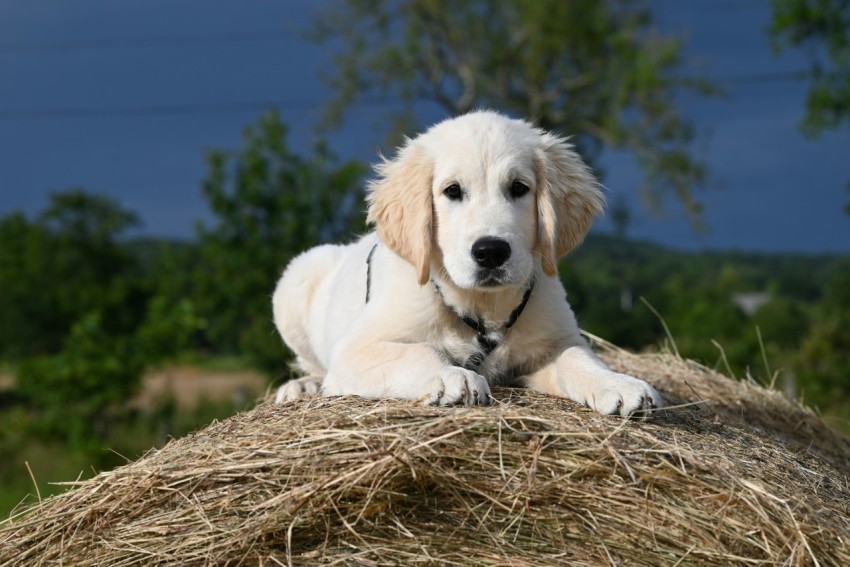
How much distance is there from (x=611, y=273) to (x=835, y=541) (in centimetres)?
3714

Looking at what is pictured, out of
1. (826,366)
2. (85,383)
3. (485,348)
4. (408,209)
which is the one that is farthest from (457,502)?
(826,366)

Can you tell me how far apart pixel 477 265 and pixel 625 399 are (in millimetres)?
877

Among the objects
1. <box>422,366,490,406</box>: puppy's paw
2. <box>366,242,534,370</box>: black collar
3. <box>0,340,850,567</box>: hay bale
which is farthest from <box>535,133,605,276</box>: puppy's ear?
<box>0,340,850,567</box>: hay bale

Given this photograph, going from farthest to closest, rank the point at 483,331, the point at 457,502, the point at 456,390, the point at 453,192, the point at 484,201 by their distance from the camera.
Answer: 1. the point at 483,331
2. the point at 453,192
3. the point at 484,201
4. the point at 456,390
5. the point at 457,502

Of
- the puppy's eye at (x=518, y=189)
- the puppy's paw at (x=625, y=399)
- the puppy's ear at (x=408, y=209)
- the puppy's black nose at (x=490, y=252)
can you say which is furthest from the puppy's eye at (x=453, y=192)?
the puppy's paw at (x=625, y=399)

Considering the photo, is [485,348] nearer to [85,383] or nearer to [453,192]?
[453,192]

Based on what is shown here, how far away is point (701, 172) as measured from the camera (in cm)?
2825

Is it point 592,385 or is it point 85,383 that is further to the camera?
point 85,383

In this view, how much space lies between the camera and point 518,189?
4.60m

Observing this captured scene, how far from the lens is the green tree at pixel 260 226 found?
20.6 m

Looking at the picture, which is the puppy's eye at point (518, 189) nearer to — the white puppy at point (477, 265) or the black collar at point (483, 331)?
the white puppy at point (477, 265)

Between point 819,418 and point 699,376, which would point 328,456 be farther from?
point 819,418

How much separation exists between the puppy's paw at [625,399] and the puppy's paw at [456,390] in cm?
52

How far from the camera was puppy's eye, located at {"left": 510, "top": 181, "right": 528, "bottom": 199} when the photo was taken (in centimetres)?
457
